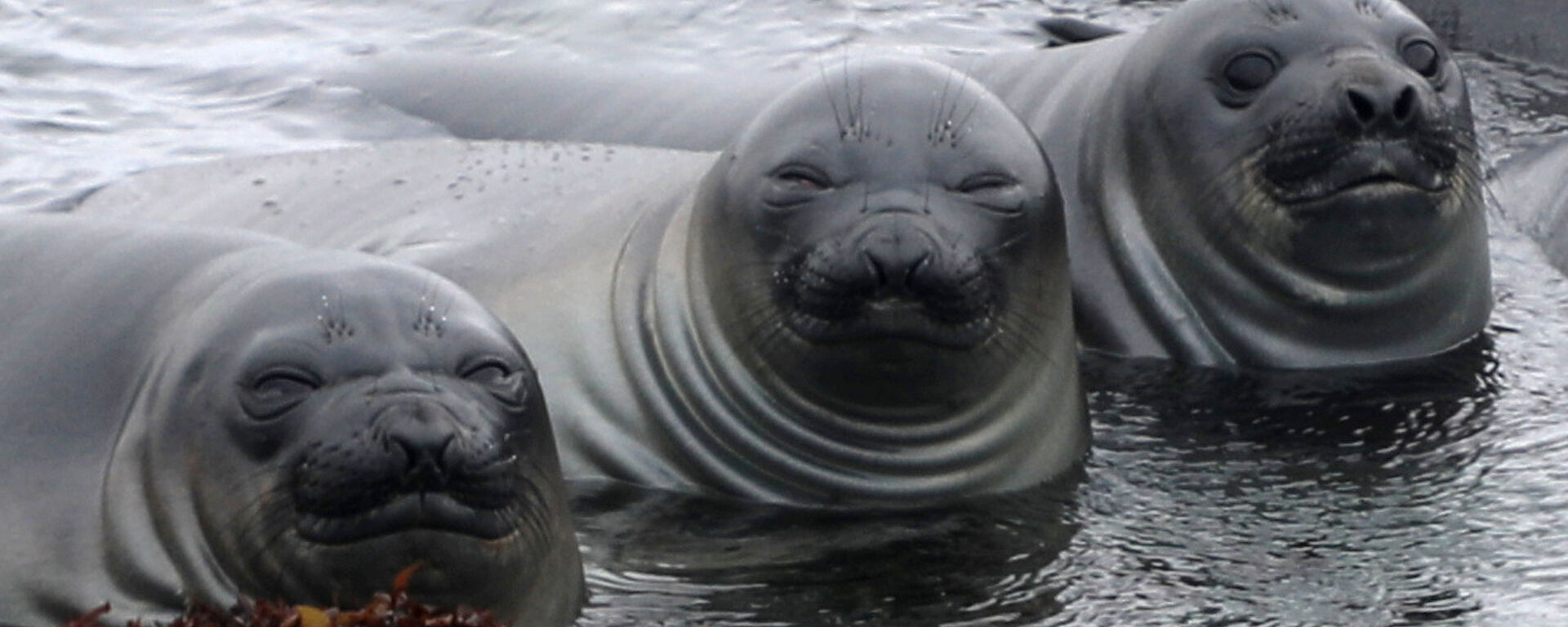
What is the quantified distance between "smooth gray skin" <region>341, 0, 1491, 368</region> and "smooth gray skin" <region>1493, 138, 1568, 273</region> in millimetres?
789

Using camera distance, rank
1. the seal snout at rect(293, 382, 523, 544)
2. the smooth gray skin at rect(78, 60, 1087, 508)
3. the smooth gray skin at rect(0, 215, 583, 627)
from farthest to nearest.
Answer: the smooth gray skin at rect(78, 60, 1087, 508), the smooth gray skin at rect(0, 215, 583, 627), the seal snout at rect(293, 382, 523, 544)

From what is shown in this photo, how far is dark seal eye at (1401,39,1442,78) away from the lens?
7.74 metres

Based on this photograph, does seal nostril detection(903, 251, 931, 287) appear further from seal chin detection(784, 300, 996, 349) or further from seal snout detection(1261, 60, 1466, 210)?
seal snout detection(1261, 60, 1466, 210)

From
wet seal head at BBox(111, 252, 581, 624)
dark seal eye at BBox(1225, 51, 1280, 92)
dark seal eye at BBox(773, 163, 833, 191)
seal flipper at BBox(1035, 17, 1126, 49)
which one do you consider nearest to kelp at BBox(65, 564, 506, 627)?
wet seal head at BBox(111, 252, 581, 624)

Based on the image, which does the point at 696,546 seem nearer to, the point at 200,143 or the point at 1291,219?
the point at 1291,219

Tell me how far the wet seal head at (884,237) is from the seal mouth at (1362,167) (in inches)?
44.3

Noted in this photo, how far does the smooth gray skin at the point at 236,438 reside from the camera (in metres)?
5.00

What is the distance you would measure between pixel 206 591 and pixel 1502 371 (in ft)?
12.5

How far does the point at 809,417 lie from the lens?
6.68m

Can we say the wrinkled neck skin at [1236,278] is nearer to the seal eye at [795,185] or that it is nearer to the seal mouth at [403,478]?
the seal eye at [795,185]

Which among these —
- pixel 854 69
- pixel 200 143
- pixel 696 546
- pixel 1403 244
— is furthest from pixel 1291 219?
pixel 200 143

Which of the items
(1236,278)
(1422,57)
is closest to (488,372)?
(1236,278)

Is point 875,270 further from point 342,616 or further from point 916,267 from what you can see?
point 342,616

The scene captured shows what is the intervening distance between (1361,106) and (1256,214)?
46cm
